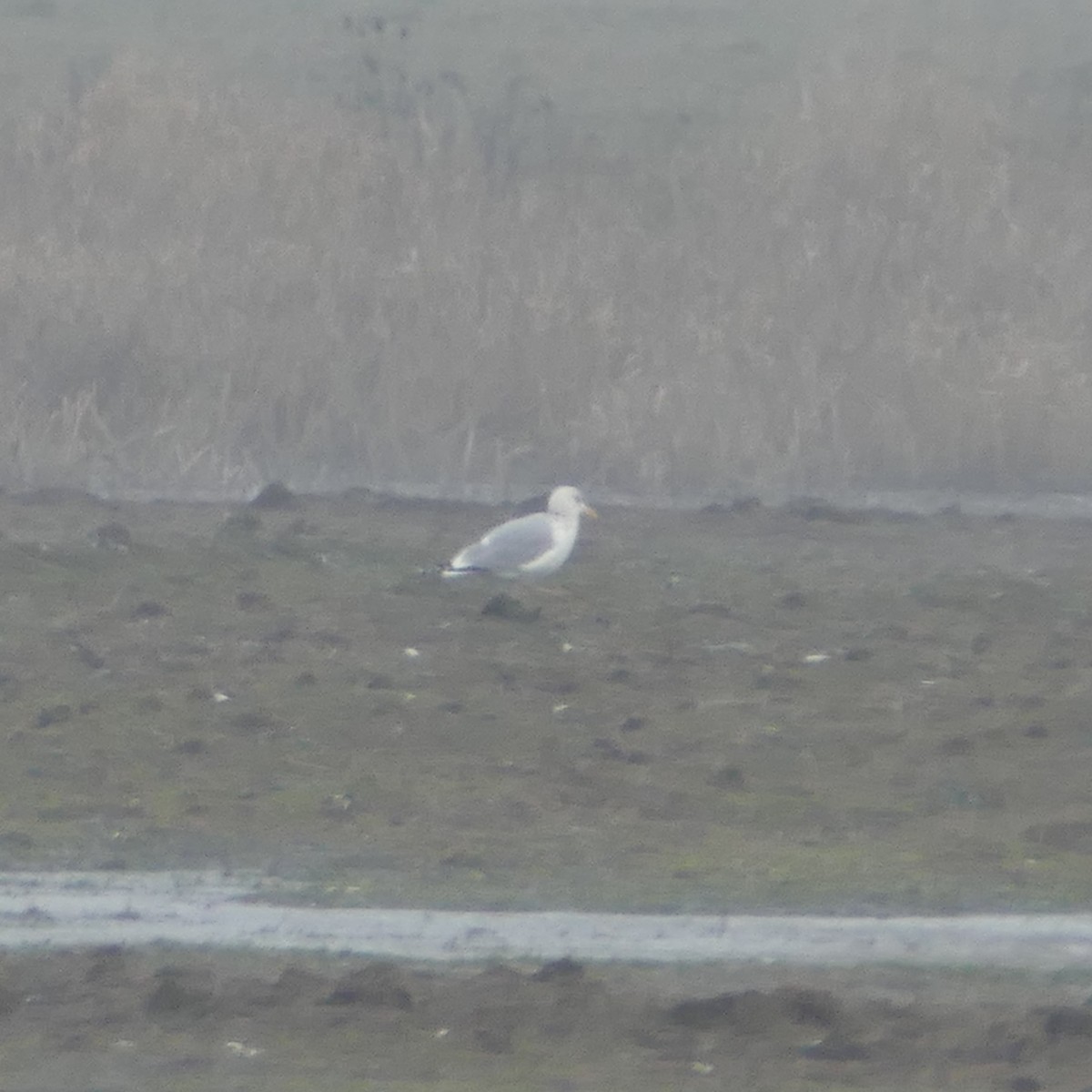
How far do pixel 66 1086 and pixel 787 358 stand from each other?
13.1 metres

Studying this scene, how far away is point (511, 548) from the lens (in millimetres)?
13758

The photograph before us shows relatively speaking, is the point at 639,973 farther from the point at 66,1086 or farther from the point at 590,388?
the point at 590,388

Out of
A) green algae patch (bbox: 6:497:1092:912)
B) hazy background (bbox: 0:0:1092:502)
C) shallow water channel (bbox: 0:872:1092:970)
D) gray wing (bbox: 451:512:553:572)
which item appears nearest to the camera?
shallow water channel (bbox: 0:872:1092:970)

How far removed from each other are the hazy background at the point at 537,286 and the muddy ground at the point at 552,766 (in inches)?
67.6

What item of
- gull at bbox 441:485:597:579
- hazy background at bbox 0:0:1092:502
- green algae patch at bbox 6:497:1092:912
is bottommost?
green algae patch at bbox 6:497:1092:912

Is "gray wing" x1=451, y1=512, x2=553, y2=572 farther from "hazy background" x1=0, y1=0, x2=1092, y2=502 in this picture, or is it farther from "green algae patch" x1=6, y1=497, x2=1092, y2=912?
"hazy background" x1=0, y1=0, x2=1092, y2=502

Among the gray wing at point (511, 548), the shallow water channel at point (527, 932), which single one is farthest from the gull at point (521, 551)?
the shallow water channel at point (527, 932)

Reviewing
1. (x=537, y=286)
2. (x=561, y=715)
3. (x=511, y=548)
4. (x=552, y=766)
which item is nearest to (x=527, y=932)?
(x=552, y=766)

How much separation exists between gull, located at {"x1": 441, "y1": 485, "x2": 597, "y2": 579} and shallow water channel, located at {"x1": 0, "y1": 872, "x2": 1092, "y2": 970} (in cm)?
508

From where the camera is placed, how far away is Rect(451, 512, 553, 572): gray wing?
44.9 ft

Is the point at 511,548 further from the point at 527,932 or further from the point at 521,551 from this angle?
the point at 527,932

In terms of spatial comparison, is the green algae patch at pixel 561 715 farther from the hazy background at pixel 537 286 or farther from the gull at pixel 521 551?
the hazy background at pixel 537 286

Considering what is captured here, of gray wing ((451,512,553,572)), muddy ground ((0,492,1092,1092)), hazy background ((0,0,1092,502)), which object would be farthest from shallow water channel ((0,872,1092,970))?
hazy background ((0,0,1092,502))

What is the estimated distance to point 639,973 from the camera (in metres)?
7.73
